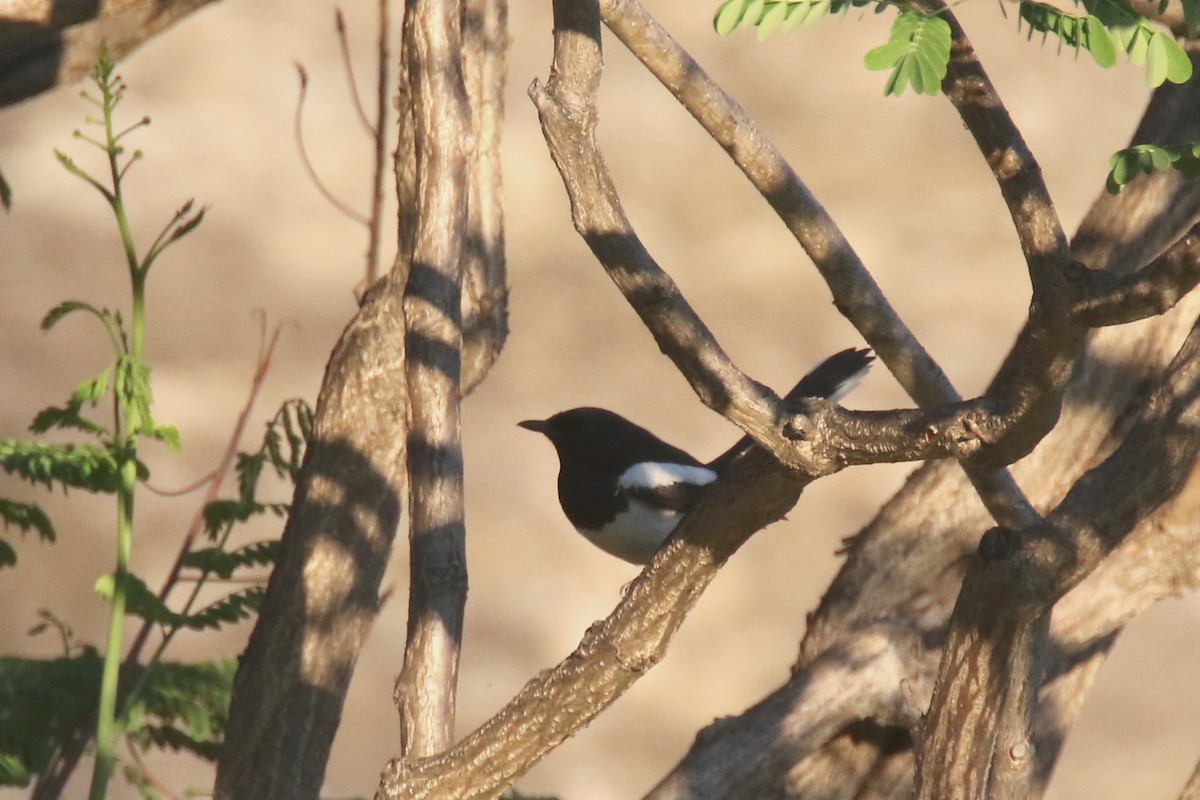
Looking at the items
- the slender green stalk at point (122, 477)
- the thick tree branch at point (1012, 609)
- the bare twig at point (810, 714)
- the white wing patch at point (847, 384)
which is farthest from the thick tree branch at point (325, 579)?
the thick tree branch at point (1012, 609)

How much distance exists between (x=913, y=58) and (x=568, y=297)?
16.0 feet

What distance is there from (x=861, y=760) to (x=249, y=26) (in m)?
4.14

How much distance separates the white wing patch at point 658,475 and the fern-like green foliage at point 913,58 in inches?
85.4

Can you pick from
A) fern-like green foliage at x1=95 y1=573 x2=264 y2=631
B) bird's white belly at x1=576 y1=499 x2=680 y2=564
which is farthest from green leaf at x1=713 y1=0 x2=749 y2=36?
bird's white belly at x1=576 y1=499 x2=680 y2=564

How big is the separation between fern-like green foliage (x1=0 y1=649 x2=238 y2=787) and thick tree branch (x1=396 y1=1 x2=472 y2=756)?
822 mm

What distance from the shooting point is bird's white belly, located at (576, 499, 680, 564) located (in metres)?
3.18

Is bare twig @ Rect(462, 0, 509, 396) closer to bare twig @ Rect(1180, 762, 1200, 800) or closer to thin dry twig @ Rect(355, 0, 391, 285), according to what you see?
thin dry twig @ Rect(355, 0, 391, 285)

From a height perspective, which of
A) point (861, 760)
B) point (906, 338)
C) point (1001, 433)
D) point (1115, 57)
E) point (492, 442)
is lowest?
point (1001, 433)

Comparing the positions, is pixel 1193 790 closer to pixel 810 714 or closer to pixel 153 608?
pixel 810 714

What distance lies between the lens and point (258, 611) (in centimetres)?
246

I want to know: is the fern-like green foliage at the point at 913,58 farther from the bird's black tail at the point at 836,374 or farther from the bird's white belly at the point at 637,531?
the bird's white belly at the point at 637,531

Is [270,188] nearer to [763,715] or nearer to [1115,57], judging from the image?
[763,715]

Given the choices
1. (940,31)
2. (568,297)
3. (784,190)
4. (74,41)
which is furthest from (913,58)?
(568,297)

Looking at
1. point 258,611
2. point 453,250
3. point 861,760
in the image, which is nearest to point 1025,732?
point 453,250
